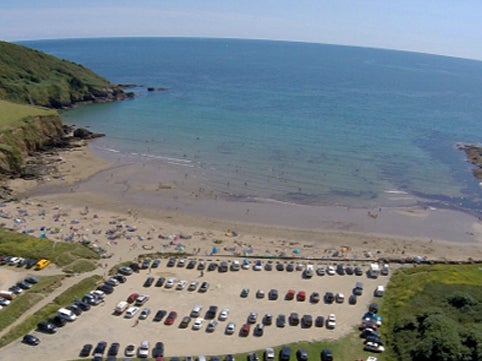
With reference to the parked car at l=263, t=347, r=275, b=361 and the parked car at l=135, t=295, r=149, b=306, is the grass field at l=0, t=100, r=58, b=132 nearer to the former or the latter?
the parked car at l=135, t=295, r=149, b=306

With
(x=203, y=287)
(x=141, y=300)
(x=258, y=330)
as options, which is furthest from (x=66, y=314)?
(x=258, y=330)

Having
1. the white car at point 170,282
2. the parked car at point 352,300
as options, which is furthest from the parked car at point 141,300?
the parked car at point 352,300

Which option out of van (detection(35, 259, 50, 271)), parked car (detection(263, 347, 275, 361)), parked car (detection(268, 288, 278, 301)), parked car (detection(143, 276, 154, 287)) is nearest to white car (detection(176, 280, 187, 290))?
parked car (detection(143, 276, 154, 287))

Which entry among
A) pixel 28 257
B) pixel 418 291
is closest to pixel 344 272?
pixel 418 291

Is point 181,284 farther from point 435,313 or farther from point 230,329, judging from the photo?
point 435,313

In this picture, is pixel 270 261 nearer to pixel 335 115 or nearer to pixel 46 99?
pixel 335 115

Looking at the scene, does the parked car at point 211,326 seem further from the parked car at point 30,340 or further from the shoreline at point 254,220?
the shoreline at point 254,220
